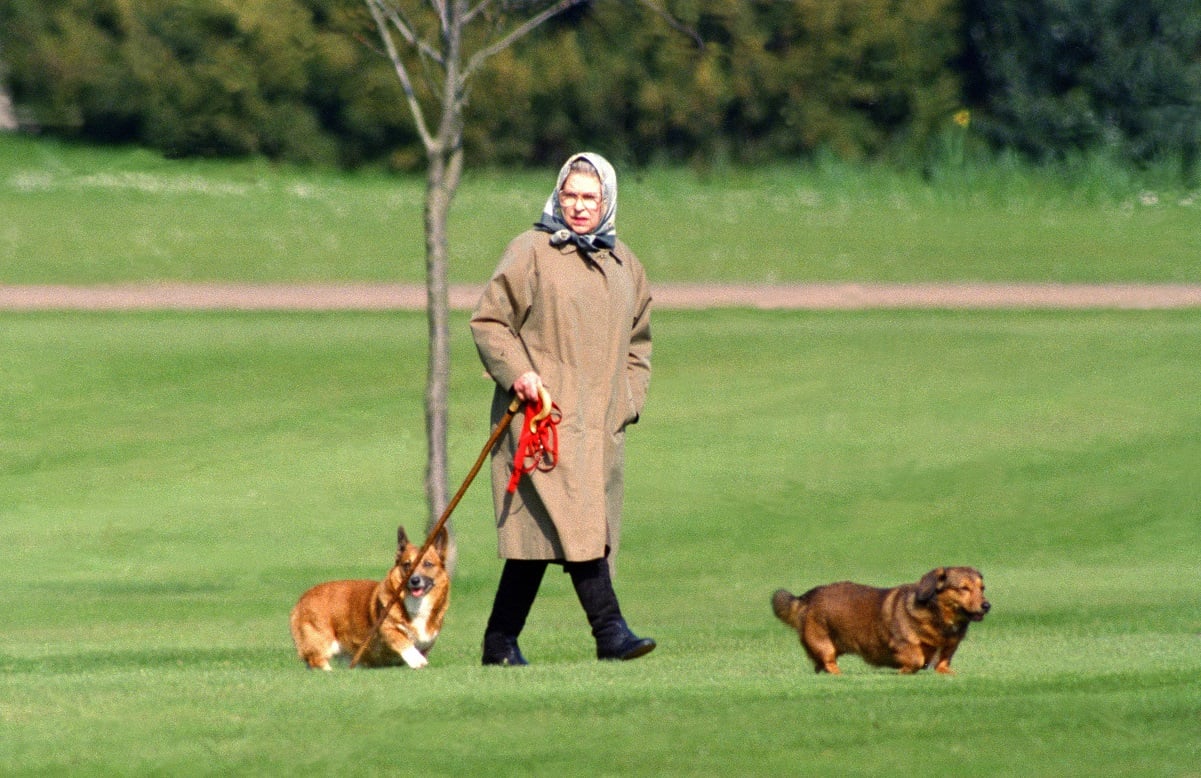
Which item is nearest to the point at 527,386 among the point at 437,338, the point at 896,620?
the point at 896,620

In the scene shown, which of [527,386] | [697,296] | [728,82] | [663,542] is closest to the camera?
[527,386]

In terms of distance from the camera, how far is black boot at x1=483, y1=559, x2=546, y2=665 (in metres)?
8.30

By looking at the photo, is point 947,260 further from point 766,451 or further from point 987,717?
point 987,717

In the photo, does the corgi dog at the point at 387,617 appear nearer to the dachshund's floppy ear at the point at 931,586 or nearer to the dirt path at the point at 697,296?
the dachshund's floppy ear at the point at 931,586

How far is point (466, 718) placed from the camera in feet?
20.8

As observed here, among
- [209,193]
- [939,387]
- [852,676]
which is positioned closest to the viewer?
[852,676]

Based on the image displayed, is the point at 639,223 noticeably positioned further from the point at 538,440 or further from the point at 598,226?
the point at 538,440

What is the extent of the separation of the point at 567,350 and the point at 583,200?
21.4 inches

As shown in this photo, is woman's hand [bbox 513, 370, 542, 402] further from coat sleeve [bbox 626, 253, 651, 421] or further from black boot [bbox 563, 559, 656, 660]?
black boot [bbox 563, 559, 656, 660]

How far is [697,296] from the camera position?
84.8ft

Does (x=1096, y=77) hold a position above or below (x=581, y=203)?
below

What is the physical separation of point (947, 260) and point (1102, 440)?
10838mm

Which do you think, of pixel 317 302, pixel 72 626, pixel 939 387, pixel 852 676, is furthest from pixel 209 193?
pixel 852 676

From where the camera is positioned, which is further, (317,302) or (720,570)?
(317,302)
